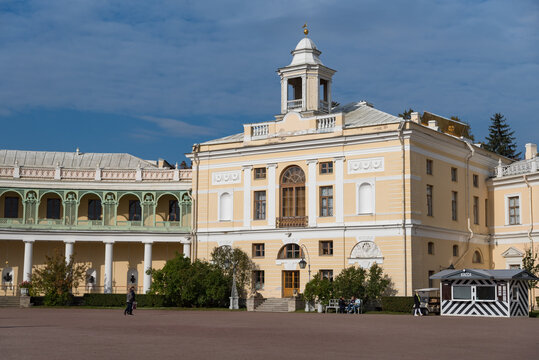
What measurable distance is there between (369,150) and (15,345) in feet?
100

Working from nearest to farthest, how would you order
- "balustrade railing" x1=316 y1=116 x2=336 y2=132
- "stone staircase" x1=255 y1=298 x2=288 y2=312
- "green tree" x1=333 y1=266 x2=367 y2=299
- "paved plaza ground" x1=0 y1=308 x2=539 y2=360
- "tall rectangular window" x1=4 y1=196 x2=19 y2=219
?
"paved plaza ground" x1=0 y1=308 x2=539 y2=360 < "green tree" x1=333 y1=266 x2=367 y2=299 < "stone staircase" x1=255 y1=298 x2=288 y2=312 < "balustrade railing" x1=316 y1=116 x2=336 y2=132 < "tall rectangular window" x1=4 y1=196 x2=19 y2=219

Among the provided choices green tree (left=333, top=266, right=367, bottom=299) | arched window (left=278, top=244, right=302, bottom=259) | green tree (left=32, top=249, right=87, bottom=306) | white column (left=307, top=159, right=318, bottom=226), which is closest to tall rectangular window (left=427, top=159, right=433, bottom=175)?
white column (left=307, top=159, right=318, bottom=226)

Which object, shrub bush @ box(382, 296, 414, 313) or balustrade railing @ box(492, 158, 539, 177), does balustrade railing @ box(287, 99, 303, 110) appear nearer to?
balustrade railing @ box(492, 158, 539, 177)

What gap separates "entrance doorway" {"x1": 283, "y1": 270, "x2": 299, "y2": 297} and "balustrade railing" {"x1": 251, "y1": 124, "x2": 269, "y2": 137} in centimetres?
964

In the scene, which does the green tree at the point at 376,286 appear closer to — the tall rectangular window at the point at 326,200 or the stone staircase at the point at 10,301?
the tall rectangular window at the point at 326,200

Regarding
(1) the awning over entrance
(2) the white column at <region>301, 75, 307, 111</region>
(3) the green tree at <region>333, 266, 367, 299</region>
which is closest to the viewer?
(1) the awning over entrance

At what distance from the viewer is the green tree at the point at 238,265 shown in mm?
48750

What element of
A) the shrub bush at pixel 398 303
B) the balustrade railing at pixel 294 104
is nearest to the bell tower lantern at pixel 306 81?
the balustrade railing at pixel 294 104

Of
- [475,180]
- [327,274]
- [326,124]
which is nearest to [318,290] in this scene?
[327,274]

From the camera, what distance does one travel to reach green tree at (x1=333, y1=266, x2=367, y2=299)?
139 feet

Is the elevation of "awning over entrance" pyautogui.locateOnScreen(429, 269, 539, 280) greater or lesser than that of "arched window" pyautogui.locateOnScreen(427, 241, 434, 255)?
lesser

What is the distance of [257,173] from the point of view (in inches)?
1994

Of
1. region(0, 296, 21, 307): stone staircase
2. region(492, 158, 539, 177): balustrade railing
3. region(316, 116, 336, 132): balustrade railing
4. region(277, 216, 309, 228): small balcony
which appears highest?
region(316, 116, 336, 132): balustrade railing

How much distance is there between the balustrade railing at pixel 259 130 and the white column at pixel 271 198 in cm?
266
